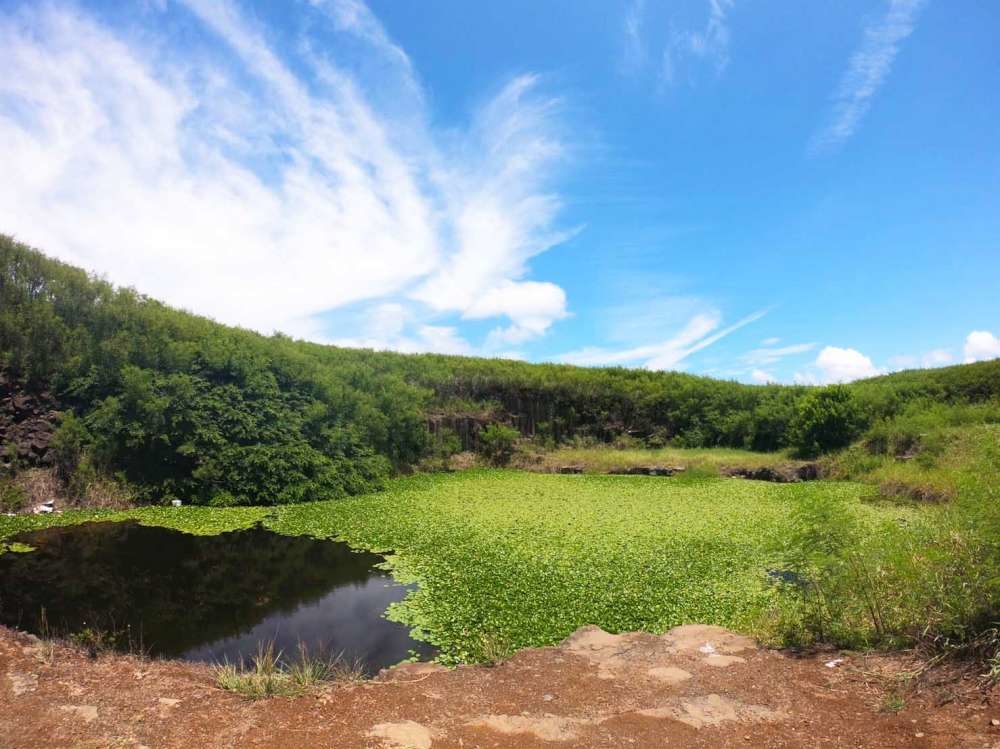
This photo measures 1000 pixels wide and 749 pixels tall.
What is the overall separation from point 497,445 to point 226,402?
923 cm

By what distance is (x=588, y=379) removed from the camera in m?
22.9

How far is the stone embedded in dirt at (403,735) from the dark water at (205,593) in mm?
1614

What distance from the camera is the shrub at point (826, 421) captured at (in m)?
17.3

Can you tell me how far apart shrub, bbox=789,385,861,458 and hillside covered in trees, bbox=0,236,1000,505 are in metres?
0.04

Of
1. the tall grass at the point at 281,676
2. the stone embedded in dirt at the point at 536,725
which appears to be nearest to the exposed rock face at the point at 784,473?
the stone embedded in dirt at the point at 536,725

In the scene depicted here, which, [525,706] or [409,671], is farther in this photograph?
[409,671]

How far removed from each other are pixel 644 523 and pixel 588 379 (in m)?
12.3

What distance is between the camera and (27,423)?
41.6 ft

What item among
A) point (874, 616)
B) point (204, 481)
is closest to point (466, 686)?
point (874, 616)

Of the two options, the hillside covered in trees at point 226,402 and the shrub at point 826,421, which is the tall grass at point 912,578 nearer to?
the hillside covered in trees at point 226,402

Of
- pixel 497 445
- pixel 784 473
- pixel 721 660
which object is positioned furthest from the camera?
pixel 497 445

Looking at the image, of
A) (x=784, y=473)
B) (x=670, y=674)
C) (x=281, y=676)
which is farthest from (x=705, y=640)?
(x=784, y=473)

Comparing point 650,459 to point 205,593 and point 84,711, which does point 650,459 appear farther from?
point 84,711

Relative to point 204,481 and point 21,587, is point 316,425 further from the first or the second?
point 21,587
